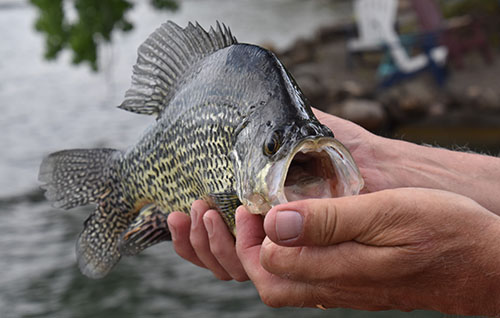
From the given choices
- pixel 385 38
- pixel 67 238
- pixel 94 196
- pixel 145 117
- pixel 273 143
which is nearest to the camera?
pixel 273 143

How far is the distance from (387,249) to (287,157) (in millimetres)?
549

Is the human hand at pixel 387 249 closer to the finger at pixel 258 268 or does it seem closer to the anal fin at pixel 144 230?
the finger at pixel 258 268

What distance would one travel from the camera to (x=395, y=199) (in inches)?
91.8

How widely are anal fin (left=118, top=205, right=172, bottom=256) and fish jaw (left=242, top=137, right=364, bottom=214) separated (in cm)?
92

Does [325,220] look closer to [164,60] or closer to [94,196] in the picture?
[164,60]

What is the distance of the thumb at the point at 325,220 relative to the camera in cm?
218

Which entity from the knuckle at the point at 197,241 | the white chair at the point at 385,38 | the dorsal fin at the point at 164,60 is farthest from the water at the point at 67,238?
the white chair at the point at 385,38

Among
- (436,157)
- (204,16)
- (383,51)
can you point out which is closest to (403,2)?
(383,51)

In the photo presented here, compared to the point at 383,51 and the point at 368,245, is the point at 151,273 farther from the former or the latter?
the point at 383,51

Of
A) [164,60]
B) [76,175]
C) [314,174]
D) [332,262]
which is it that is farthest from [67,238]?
[314,174]

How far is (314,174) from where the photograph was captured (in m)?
2.34

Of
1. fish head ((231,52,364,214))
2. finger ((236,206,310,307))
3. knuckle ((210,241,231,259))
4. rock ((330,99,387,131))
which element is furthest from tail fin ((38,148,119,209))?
rock ((330,99,387,131))

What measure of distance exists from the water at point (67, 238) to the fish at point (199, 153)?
576 centimetres

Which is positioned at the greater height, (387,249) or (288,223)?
(288,223)
